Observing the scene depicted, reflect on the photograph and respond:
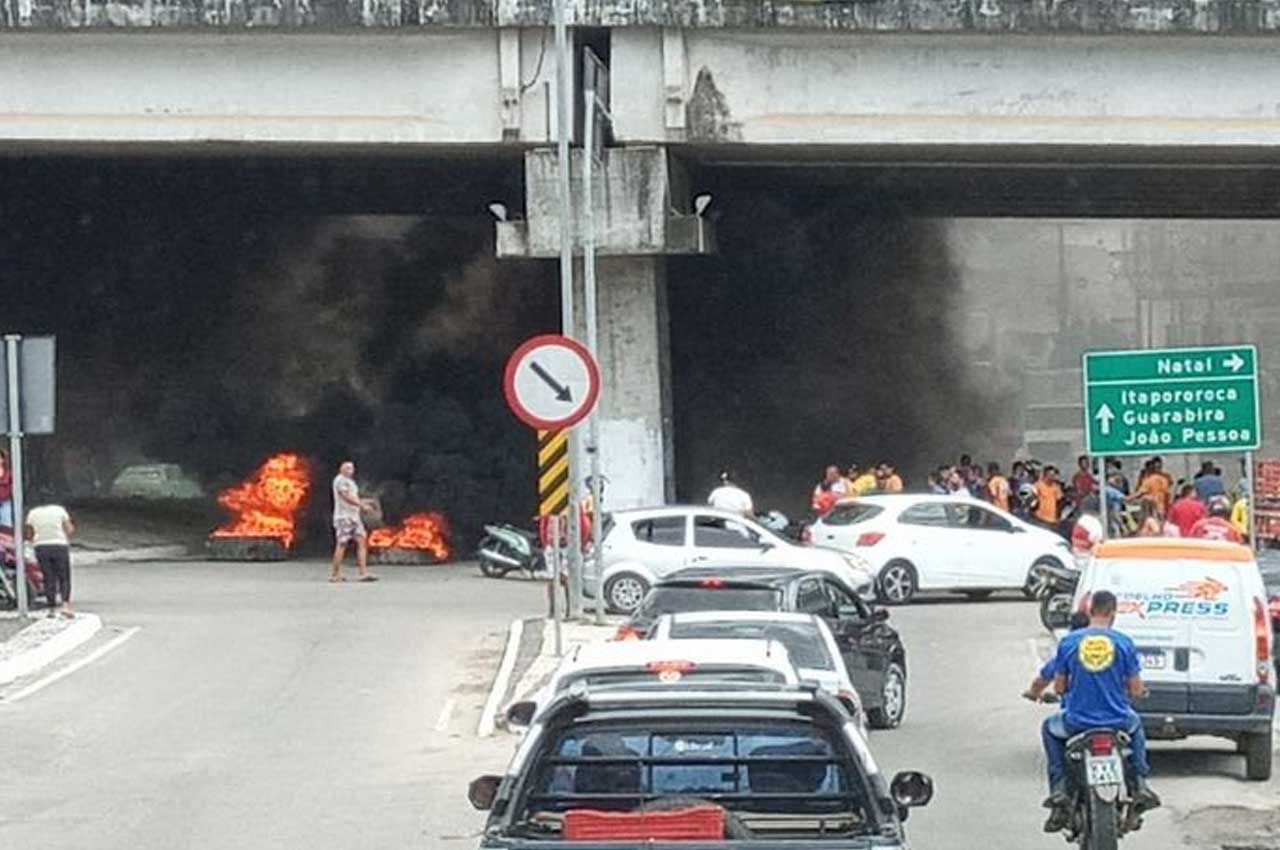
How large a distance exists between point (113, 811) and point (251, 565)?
2401cm

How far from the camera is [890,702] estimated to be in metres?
18.9

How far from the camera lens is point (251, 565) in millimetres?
38688

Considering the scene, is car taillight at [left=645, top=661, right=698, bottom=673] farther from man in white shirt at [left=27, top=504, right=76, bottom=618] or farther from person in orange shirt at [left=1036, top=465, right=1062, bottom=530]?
person in orange shirt at [left=1036, top=465, right=1062, bottom=530]

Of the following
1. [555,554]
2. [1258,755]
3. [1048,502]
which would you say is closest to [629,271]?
[1048,502]

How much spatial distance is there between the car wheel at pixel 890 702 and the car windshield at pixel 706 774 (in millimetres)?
10361

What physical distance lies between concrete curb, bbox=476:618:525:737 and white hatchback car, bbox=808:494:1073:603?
26.1 feet

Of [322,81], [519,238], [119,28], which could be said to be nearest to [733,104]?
[519,238]

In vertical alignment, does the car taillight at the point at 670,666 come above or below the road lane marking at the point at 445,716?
above

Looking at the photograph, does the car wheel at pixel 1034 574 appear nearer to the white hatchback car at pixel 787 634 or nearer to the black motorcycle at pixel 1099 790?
the white hatchback car at pixel 787 634

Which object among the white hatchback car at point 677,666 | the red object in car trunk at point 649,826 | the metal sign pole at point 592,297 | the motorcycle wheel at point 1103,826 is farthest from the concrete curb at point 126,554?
the red object in car trunk at point 649,826

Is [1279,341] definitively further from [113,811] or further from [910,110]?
[113,811]

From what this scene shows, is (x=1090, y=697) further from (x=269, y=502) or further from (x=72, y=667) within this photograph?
(x=269, y=502)

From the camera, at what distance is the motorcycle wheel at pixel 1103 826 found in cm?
1207

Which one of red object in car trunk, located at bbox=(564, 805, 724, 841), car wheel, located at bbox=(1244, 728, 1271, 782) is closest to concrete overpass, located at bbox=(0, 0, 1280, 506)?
car wheel, located at bbox=(1244, 728, 1271, 782)
